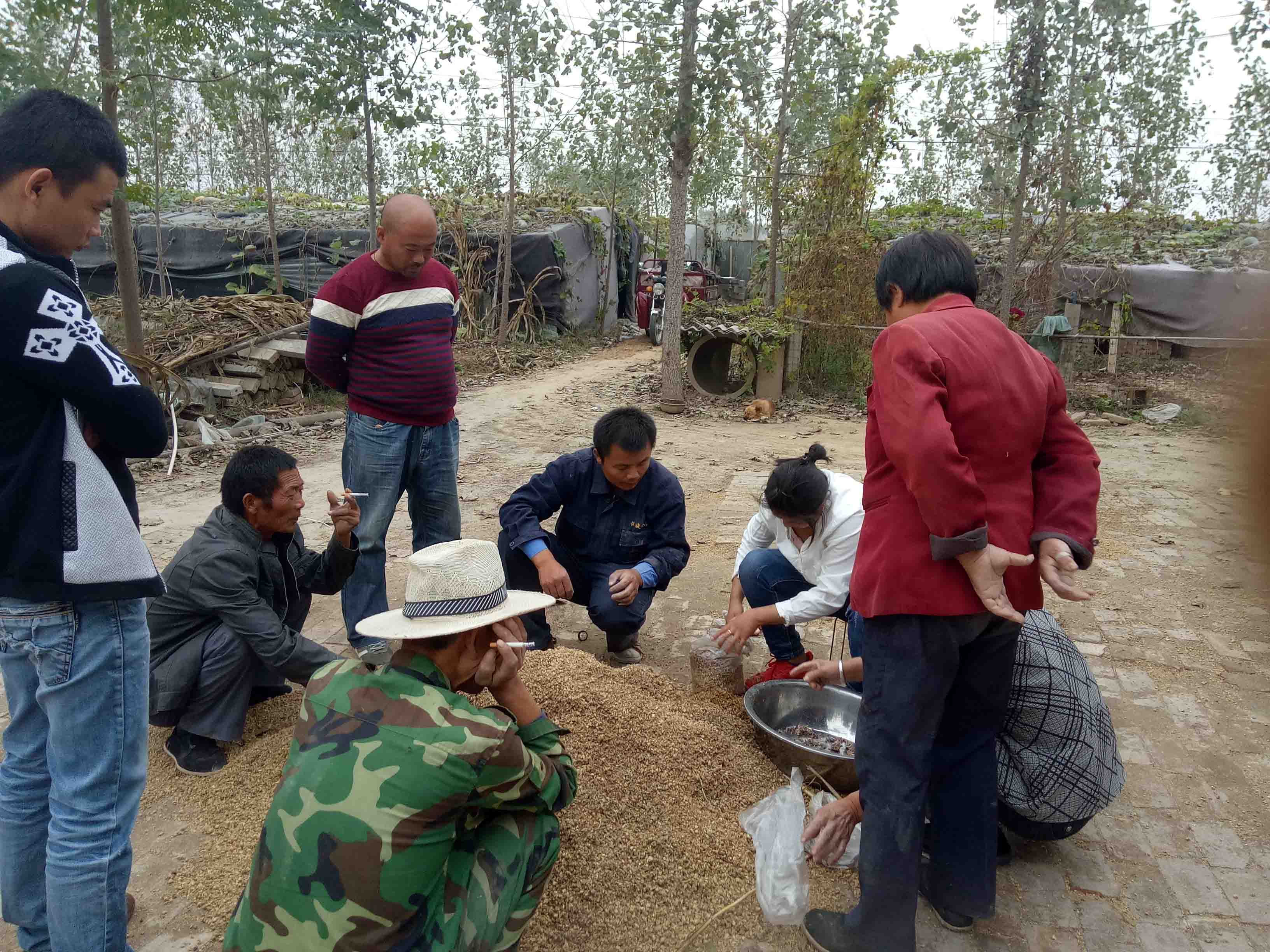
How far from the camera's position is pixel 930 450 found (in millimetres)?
1621

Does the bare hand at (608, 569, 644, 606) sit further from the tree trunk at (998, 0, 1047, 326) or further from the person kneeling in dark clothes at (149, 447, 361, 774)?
the tree trunk at (998, 0, 1047, 326)

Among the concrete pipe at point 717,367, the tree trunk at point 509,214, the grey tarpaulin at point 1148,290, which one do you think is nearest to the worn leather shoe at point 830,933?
the concrete pipe at point 717,367

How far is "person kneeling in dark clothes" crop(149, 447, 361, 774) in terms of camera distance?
8.29ft

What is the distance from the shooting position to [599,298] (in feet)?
51.5

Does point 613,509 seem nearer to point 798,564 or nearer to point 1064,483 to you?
point 798,564

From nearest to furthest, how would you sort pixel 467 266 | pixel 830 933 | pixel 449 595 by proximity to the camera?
pixel 449 595, pixel 830 933, pixel 467 266

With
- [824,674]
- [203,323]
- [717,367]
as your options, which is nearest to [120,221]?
[203,323]

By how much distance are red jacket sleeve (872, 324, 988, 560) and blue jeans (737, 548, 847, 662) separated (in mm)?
1372

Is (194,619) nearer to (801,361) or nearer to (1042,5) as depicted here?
(801,361)

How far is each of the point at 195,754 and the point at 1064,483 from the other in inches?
96.4

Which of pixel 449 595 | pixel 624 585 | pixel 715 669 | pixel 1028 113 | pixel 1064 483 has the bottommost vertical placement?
pixel 715 669

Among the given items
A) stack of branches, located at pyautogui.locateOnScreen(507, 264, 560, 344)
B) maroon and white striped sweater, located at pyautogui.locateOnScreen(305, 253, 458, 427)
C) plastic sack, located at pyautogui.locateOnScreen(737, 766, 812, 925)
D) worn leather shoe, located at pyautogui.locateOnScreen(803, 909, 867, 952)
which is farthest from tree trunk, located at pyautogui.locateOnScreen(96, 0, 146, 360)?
stack of branches, located at pyautogui.locateOnScreen(507, 264, 560, 344)

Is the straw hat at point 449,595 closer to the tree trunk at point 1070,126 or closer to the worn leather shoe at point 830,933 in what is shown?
the worn leather shoe at point 830,933

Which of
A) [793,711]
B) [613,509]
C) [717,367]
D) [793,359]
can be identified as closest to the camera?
[793,711]
